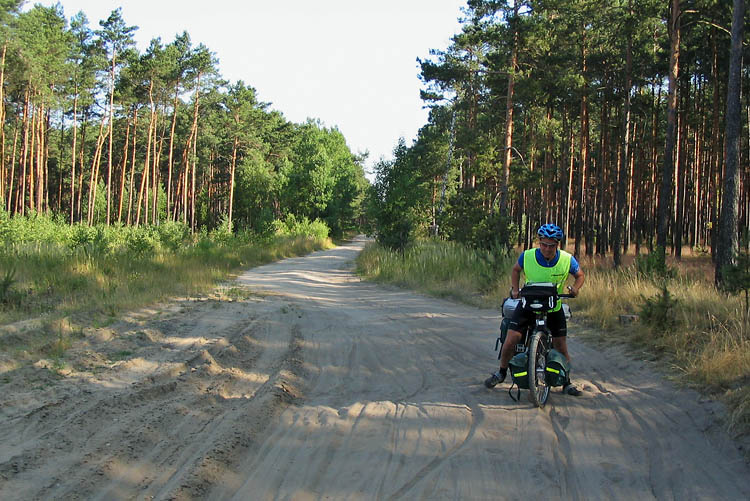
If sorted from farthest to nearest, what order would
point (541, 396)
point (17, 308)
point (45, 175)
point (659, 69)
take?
1. point (45, 175)
2. point (659, 69)
3. point (17, 308)
4. point (541, 396)

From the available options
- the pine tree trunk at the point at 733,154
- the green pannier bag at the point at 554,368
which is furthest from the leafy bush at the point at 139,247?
the pine tree trunk at the point at 733,154

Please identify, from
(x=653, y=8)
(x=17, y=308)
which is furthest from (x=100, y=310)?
→ (x=653, y=8)

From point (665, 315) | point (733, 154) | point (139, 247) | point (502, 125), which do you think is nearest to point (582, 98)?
point (502, 125)

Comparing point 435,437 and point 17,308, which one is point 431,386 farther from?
point 17,308

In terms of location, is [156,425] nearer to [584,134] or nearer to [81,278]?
[81,278]

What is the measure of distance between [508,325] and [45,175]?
58160 millimetres

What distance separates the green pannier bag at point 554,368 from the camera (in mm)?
5938

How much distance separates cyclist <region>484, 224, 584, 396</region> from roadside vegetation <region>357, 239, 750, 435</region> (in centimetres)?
155

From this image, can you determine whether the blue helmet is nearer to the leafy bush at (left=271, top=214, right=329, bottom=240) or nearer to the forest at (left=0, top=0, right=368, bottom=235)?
the forest at (left=0, top=0, right=368, bottom=235)

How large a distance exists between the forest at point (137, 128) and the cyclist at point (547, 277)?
3211 cm

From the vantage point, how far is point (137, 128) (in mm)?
56031

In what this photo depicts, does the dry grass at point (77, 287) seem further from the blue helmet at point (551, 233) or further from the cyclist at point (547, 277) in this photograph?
the blue helmet at point (551, 233)

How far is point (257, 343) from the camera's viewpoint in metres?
9.00

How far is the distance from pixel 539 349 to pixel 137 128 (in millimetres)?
57507
